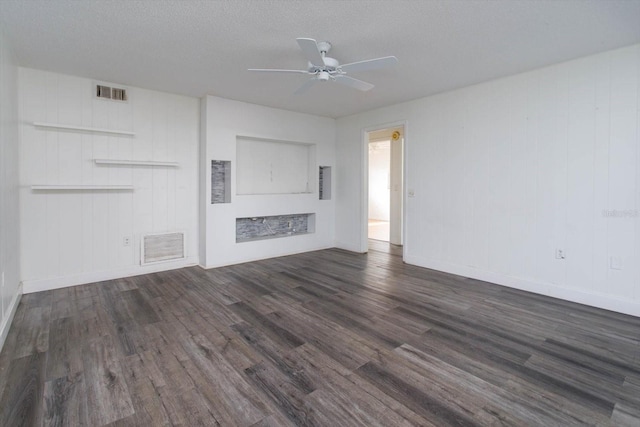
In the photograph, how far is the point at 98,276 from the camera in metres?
3.95

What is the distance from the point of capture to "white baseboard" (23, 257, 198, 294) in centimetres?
356

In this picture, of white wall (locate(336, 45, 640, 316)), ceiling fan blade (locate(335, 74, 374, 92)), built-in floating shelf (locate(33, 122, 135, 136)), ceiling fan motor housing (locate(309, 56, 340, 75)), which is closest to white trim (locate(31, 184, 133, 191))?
built-in floating shelf (locate(33, 122, 135, 136))

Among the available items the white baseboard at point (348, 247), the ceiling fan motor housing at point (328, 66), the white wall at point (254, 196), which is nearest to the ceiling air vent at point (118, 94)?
the white wall at point (254, 196)

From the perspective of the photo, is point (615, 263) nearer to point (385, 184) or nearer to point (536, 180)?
point (536, 180)

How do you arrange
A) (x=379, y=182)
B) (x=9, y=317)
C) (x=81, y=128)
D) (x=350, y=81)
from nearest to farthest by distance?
1. (x=9, y=317)
2. (x=350, y=81)
3. (x=81, y=128)
4. (x=379, y=182)

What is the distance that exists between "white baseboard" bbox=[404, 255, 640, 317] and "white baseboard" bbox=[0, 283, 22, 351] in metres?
4.59

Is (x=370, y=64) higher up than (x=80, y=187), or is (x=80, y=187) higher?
(x=370, y=64)

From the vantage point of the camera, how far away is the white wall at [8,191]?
8.29 feet

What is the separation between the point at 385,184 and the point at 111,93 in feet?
29.3

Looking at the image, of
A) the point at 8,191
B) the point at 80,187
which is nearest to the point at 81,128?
the point at 80,187

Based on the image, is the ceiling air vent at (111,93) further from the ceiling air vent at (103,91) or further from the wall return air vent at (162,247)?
the wall return air vent at (162,247)

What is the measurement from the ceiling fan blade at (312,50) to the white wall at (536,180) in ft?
7.81

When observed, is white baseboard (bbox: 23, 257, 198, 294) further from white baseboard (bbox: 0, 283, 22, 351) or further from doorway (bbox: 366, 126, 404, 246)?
doorway (bbox: 366, 126, 404, 246)

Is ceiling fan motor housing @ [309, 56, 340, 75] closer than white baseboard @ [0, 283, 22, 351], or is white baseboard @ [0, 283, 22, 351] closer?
white baseboard @ [0, 283, 22, 351]
